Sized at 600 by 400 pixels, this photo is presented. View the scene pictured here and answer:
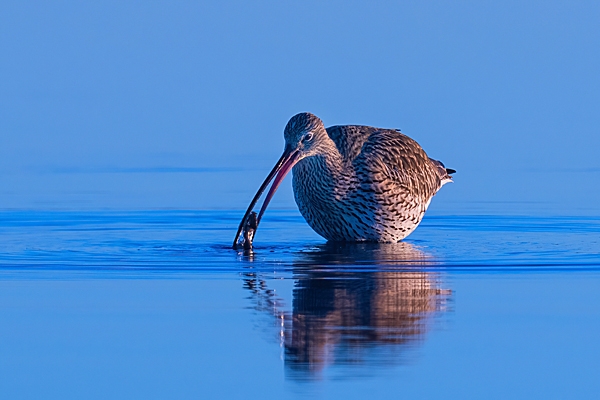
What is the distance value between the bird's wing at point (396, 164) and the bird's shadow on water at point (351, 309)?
1.38 meters

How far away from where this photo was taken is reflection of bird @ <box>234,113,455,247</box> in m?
12.4

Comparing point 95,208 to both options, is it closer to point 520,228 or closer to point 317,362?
point 520,228

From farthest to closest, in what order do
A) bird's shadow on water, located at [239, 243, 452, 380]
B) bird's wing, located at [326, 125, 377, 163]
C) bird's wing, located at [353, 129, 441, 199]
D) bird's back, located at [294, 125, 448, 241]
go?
bird's wing, located at [326, 125, 377, 163]
bird's wing, located at [353, 129, 441, 199]
bird's back, located at [294, 125, 448, 241]
bird's shadow on water, located at [239, 243, 452, 380]

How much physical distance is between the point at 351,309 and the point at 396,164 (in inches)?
195

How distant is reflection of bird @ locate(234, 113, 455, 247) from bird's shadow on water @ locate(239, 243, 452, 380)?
45.5 inches

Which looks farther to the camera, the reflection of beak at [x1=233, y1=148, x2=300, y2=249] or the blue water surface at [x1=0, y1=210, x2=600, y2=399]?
the reflection of beak at [x1=233, y1=148, x2=300, y2=249]

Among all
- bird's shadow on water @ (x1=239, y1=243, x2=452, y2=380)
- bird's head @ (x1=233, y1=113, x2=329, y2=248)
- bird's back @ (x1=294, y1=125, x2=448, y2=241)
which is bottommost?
bird's shadow on water @ (x1=239, y1=243, x2=452, y2=380)

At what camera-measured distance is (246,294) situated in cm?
895

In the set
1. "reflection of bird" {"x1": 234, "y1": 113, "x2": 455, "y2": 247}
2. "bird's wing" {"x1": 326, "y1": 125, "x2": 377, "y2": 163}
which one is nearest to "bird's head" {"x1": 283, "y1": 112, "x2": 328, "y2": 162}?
"reflection of bird" {"x1": 234, "y1": 113, "x2": 455, "y2": 247}

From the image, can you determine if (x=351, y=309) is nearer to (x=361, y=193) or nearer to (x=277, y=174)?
(x=277, y=174)

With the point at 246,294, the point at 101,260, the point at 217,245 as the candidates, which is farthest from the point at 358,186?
the point at 246,294

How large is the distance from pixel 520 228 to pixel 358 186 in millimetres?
1942

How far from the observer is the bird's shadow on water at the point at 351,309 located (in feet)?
22.8

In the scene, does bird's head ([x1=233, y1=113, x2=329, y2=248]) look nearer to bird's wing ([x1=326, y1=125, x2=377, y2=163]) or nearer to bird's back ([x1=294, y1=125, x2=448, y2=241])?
bird's back ([x1=294, y1=125, x2=448, y2=241])
